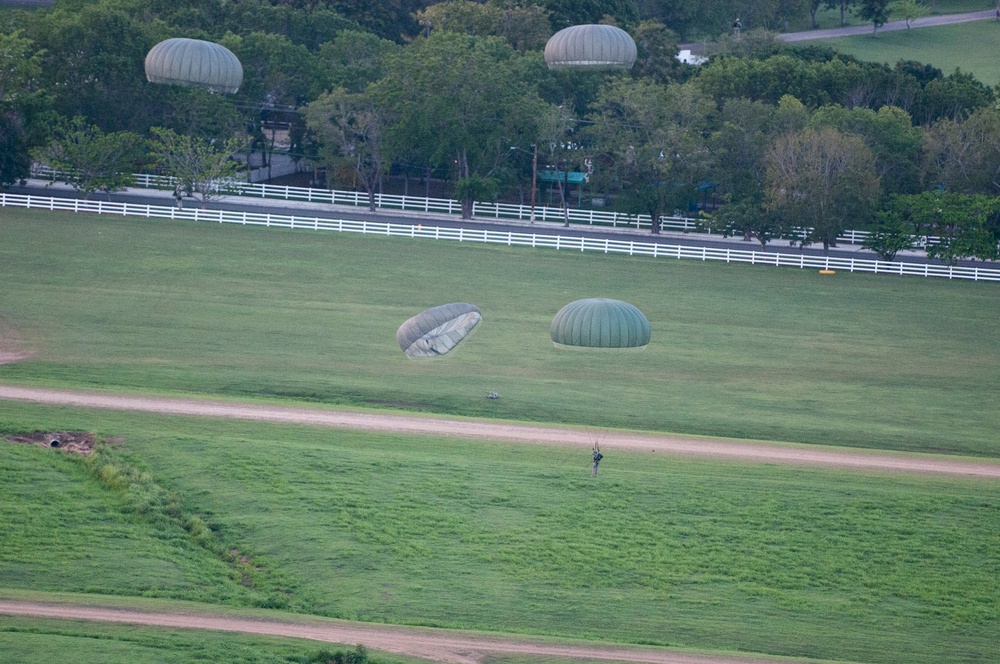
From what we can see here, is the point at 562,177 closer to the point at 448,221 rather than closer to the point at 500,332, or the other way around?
the point at 448,221

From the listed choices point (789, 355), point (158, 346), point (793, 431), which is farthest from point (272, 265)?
point (793, 431)

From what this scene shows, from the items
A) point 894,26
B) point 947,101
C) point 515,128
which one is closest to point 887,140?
point 947,101

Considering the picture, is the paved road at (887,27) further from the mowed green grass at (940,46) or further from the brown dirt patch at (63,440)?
the brown dirt patch at (63,440)

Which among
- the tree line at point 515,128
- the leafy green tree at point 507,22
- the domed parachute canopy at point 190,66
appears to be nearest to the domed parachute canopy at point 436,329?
the domed parachute canopy at point 190,66

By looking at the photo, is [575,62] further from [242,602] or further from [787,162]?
[242,602]

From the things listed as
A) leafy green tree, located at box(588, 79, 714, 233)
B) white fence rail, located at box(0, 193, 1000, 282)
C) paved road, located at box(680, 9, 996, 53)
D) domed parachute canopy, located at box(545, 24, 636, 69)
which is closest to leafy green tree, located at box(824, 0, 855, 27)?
paved road, located at box(680, 9, 996, 53)

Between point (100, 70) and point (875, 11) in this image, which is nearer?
point (100, 70)
